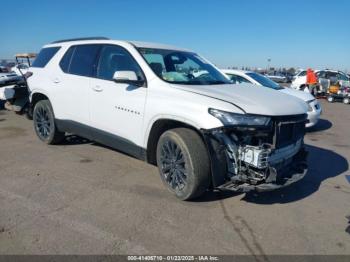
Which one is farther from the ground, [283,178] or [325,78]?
[325,78]

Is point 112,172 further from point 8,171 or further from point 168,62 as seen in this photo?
point 168,62

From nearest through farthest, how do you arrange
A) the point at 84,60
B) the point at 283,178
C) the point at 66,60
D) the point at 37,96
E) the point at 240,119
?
1. the point at 240,119
2. the point at 283,178
3. the point at 84,60
4. the point at 66,60
5. the point at 37,96

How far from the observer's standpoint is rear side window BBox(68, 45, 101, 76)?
5.14 metres

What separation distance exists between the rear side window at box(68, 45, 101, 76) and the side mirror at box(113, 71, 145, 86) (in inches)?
40.2

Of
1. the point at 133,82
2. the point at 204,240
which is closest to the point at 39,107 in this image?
the point at 133,82

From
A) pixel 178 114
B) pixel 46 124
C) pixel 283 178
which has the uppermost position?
pixel 178 114

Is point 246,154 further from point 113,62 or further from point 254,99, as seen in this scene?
point 113,62

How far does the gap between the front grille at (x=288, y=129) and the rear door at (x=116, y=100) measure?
5.69ft

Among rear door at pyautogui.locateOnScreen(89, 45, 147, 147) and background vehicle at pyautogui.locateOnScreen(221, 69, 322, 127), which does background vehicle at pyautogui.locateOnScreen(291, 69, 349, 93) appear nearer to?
background vehicle at pyautogui.locateOnScreen(221, 69, 322, 127)

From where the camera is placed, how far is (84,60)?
5316 mm

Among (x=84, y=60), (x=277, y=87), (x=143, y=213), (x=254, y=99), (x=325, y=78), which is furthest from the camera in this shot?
(x=325, y=78)

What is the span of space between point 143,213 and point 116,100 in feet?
5.69

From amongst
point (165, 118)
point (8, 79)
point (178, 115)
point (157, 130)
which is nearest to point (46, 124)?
point (157, 130)

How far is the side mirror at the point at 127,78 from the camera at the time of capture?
13.7 feet
